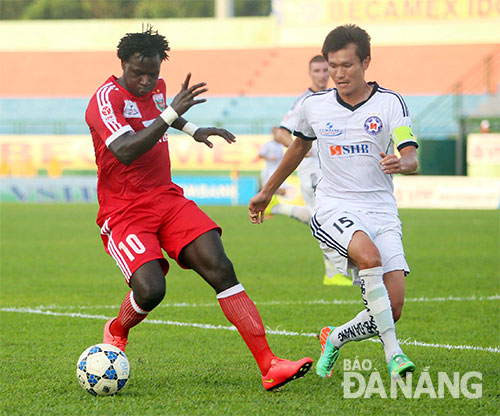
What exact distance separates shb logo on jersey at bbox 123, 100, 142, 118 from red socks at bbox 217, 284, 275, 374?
46.5 inches

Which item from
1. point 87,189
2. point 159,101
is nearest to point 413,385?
point 159,101

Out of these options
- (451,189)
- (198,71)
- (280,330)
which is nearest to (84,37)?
(198,71)

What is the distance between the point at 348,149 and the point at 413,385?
143cm

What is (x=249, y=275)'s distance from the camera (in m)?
10.7

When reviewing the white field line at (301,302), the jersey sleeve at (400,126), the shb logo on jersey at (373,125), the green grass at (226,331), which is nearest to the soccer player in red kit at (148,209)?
the green grass at (226,331)

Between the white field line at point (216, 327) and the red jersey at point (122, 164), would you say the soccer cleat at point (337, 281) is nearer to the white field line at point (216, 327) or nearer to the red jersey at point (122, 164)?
the white field line at point (216, 327)

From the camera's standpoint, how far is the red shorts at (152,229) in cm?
511

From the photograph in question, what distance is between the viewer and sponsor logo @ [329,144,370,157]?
526 centimetres

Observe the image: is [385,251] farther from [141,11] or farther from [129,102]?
[141,11]

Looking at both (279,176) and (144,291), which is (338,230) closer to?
(279,176)

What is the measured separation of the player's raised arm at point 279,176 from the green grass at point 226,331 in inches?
40.0

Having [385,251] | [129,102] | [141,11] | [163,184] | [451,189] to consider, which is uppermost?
[141,11]

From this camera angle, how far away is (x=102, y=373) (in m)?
4.84

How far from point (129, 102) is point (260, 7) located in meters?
53.3
